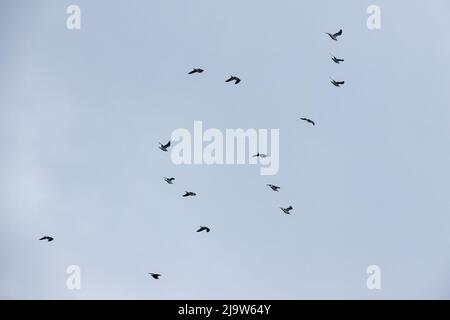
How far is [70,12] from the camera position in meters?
64.2
